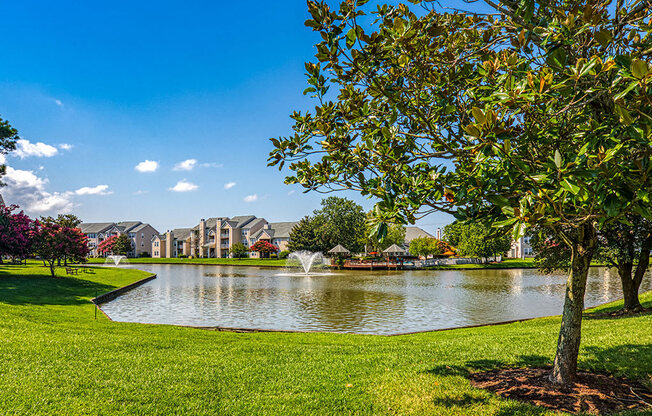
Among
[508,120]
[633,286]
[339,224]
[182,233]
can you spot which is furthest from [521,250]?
[508,120]

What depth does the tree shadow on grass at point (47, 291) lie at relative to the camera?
57.0ft

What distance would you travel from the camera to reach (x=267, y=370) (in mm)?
6957

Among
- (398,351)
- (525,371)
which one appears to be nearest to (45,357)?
(398,351)

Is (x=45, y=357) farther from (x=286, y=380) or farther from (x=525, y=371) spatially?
(x=525, y=371)

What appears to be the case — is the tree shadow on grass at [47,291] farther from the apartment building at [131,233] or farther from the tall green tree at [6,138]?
the apartment building at [131,233]

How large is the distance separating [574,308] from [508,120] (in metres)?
2.97

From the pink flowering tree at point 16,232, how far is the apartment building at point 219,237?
2487 inches

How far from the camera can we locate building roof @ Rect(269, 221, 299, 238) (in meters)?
94.8

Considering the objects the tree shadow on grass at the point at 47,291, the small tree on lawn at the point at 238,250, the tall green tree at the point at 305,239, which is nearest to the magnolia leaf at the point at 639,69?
the tree shadow on grass at the point at 47,291

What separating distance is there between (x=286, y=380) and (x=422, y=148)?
4.23 meters

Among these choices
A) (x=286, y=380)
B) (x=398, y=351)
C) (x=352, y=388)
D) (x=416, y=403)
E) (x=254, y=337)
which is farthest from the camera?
(x=254, y=337)

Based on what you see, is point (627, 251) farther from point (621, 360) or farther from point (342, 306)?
point (342, 306)

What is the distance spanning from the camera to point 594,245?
17.3 ft

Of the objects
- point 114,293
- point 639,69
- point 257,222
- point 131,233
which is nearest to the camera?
point 639,69
